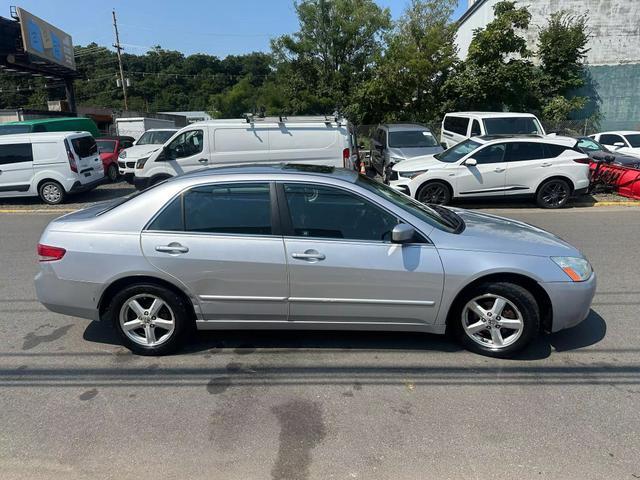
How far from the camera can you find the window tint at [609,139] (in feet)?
54.0

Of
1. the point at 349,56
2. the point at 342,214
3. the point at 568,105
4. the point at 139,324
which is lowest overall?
the point at 139,324

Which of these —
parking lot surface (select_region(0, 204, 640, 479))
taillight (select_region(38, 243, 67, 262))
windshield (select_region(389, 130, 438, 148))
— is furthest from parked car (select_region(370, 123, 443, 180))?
taillight (select_region(38, 243, 67, 262))

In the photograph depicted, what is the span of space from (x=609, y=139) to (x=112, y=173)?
1722 centimetres

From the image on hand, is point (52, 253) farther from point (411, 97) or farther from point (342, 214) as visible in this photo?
point (411, 97)

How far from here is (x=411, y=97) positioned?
24.0 metres

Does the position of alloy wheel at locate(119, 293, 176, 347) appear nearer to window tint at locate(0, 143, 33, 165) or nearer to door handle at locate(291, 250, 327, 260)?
door handle at locate(291, 250, 327, 260)

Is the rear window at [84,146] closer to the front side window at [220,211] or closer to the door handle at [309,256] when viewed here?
the front side window at [220,211]

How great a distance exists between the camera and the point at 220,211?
3949 millimetres

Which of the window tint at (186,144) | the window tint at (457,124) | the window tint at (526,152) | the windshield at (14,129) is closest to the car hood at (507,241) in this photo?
the window tint at (526,152)

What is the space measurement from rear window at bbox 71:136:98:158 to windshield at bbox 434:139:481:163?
9002mm

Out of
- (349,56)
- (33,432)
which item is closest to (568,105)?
(349,56)

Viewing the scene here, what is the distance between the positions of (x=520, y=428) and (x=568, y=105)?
23.6 metres

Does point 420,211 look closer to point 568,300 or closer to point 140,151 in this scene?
point 568,300

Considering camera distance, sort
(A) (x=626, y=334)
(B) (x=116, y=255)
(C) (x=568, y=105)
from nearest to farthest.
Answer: (B) (x=116, y=255) → (A) (x=626, y=334) → (C) (x=568, y=105)
